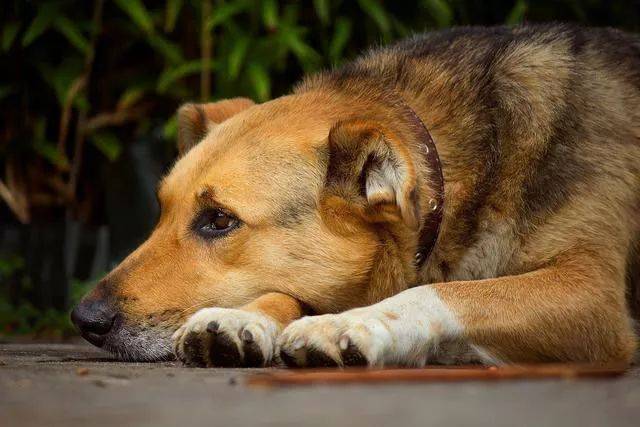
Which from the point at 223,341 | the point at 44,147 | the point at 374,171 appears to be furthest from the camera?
the point at 44,147

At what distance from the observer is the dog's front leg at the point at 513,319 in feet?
9.58

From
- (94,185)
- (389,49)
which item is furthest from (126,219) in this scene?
(389,49)

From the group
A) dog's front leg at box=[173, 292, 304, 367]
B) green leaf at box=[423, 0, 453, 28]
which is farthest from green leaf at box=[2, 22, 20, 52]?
dog's front leg at box=[173, 292, 304, 367]

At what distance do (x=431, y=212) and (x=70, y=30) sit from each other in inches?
128

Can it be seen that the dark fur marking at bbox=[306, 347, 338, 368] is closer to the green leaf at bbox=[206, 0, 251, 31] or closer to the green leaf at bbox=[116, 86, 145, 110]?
the green leaf at bbox=[206, 0, 251, 31]

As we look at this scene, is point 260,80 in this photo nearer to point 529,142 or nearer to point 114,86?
point 114,86

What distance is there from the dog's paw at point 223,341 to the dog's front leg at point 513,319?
0.15 meters

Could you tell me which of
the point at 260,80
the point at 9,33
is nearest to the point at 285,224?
the point at 260,80

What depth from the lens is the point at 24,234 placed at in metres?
6.22

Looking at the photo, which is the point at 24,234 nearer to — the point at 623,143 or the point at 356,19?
the point at 356,19

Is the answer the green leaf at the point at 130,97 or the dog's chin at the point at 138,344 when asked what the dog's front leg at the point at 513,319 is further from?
the green leaf at the point at 130,97

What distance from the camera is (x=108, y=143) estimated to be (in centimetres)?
620

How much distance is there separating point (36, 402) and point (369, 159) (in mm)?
1730

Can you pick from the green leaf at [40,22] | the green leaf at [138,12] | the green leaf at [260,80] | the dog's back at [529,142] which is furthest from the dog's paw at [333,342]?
the green leaf at [40,22]
